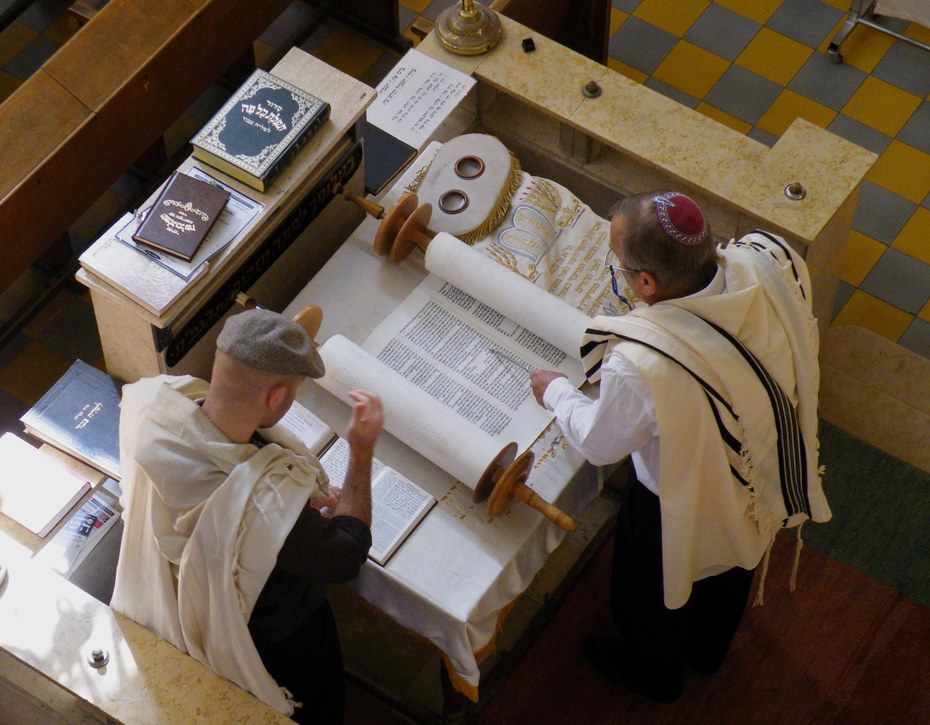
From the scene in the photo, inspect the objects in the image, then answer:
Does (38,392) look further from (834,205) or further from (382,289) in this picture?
(834,205)

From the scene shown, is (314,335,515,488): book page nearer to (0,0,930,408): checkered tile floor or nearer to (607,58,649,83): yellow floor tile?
(0,0,930,408): checkered tile floor

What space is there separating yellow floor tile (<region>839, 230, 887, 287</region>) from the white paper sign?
1932mm

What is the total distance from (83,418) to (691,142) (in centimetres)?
197

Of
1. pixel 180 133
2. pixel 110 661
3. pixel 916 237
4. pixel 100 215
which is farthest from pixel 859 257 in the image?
pixel 110 661

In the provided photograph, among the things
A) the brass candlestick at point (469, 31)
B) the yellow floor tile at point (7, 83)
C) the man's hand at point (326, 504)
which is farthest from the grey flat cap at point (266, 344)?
the yellow floor tile at point (7, 83)

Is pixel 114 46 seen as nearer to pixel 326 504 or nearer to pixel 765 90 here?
pixel 326 504

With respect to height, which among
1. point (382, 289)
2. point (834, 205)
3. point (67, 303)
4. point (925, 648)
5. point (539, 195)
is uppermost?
point (834, 205)

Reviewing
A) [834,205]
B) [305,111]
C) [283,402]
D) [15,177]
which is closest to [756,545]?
A: [834,205]

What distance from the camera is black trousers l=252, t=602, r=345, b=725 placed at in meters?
3.12

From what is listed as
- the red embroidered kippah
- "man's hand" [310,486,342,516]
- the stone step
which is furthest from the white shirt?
the stone step

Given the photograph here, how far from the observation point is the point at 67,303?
16.3ft

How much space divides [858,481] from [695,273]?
1.90 metres

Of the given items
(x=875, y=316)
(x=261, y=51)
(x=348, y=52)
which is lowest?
(x=261, y=51)

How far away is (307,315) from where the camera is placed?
3.28m
